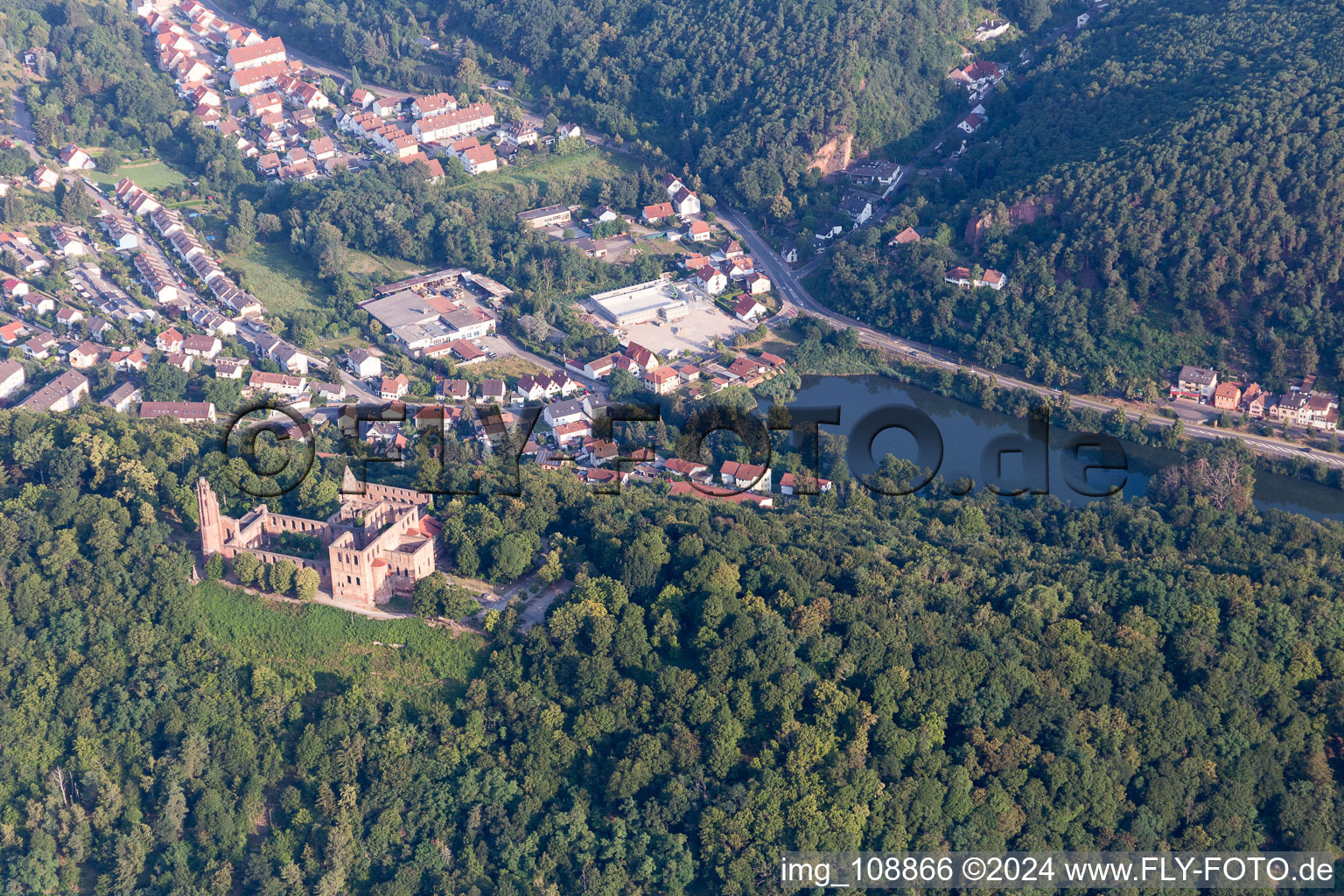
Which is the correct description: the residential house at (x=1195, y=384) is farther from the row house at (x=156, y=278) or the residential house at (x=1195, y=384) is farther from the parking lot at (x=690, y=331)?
the row house at (x=156, y=278)

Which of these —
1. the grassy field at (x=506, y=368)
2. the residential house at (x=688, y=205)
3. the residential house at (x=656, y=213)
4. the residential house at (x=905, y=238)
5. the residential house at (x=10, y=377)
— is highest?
the residential house at (x=905, y=238)

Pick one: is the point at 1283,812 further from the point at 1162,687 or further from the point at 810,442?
the point at 810,442

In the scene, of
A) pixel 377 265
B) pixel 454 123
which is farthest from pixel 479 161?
pixel 377 265

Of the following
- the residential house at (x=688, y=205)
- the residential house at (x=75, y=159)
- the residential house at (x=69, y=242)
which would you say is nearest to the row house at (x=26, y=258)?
the residential house at (x=69, y=242)

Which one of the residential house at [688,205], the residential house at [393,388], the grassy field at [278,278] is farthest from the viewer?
the residential house at [688,205]

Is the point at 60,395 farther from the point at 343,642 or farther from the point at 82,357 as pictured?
the point at 343,642

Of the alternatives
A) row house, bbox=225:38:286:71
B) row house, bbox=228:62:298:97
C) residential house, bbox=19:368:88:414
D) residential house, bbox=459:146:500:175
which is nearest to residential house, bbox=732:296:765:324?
residential house, bbox=459:146:500:175
